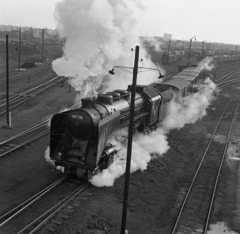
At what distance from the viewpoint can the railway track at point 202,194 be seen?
1045 centimetres

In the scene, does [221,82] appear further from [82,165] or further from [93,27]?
[82,165]

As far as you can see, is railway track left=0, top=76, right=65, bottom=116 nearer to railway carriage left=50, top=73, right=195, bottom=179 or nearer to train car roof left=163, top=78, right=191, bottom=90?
railway carriage left=50, top=73, right=195, bottom=179

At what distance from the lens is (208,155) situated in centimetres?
1791

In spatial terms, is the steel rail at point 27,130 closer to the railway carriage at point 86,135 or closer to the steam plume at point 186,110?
the railway carriage at point 86,135

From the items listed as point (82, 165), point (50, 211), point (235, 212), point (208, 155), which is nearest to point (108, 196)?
point (82, 165)

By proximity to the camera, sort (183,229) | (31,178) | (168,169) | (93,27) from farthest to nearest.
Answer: (93,27)
(168,169)
(31,178)
(183,229)

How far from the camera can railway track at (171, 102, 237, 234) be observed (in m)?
10.4

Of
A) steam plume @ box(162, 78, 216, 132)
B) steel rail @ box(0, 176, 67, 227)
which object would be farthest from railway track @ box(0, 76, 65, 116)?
steel rail @ box(0, 176, 67, 227)

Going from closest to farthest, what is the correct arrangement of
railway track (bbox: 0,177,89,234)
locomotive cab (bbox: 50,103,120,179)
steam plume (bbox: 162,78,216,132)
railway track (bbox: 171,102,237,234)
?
railway track (bbox: 0,177,89,234)
railway track (bbox: 171,102,237,234)
locomotive cab (bbox: 50,103,120,179)
steam plume (bbox: 162,78,216,132)

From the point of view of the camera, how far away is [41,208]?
10703 mm

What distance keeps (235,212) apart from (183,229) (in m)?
2.58

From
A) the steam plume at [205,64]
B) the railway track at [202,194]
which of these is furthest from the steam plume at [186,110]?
the steam plume at [205,64]

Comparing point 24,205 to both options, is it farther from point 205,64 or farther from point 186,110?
point 205,64

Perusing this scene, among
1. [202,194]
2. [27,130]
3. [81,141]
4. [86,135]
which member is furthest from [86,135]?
[27,130]
